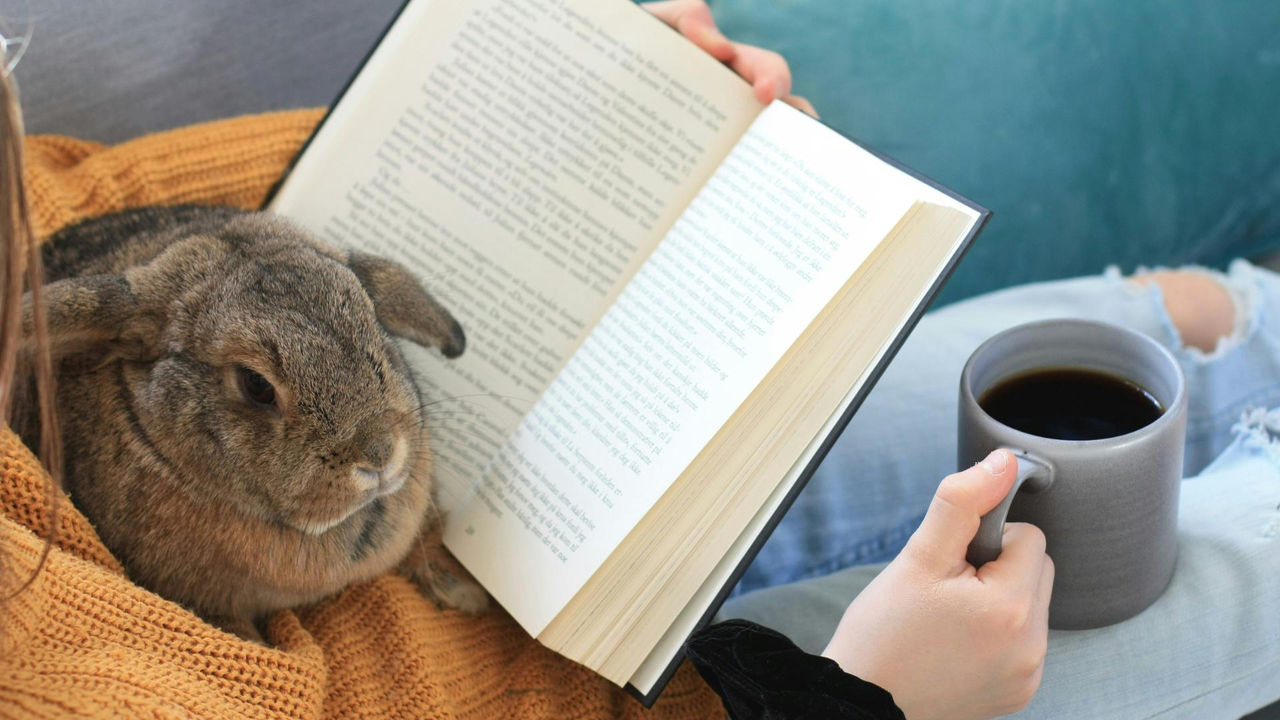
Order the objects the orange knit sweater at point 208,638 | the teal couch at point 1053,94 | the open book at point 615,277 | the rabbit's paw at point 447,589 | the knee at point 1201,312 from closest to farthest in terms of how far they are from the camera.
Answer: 1. the orange knit sweater at point 208,638
2. the open book at point 615,277
3. the rabbit's paw at point 447,589
4. the knee at point 1201,312
5. the teal couch at point 1053,94

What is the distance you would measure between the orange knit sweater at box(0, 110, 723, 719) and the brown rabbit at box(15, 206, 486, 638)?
42 mm

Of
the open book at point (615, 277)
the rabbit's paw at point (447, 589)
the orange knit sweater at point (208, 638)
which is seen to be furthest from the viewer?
the rabbit's paw at point (447, 589)

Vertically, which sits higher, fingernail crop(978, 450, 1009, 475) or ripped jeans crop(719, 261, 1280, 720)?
fingernail crop(978, 450, 1009, 475)

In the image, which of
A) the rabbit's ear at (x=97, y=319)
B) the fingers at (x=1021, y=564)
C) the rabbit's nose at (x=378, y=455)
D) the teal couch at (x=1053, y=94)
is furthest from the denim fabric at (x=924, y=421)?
the rabbit's ear at (x=97, y=319)

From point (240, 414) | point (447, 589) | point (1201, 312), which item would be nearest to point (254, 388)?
point (240, 414)

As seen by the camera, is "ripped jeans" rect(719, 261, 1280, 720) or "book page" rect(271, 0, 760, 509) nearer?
"ripped jeans" rect(719, 261, 1280, 720)

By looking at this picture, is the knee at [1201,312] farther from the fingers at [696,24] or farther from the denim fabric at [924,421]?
the fingers at [696,24]

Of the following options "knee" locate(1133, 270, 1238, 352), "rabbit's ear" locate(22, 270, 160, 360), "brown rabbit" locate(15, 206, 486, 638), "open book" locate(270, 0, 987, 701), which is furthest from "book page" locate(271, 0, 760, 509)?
"knee" locate(1133, 270, 1238, 352)

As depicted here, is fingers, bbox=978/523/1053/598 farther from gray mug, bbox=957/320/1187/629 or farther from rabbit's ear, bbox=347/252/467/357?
rabbit's ear, bbox=347/252/467/357

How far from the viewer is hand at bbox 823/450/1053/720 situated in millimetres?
683

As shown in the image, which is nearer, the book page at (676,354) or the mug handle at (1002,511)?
the mug handle at (1002,511)

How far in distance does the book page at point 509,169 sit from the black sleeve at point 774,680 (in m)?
0.28

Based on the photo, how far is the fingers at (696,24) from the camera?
98cm

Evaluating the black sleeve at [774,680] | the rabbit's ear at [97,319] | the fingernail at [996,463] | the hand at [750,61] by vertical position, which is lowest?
the rabbit's ear at [97,319]
